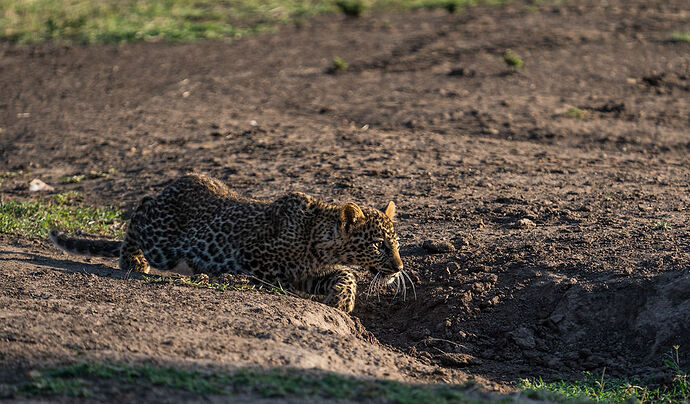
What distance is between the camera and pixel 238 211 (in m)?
9.34

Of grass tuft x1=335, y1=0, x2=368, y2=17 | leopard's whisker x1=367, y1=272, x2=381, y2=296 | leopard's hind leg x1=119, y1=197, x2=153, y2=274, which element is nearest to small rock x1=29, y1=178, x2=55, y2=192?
leopard's hind leg x1=119, y1=197, x2=153, y2=274

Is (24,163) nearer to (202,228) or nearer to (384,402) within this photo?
(202,228)

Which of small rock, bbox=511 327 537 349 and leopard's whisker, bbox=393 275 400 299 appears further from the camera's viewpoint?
leopard's whisker, bbox=393 275 400 299

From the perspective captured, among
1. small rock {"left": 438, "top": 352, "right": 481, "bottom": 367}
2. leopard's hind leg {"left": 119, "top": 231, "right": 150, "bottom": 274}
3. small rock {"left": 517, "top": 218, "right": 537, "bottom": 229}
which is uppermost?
leopard's hind leg {"left": 119, "top": 231, "right": 150, "bottom": 274}

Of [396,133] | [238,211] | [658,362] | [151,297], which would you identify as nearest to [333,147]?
[396,133]

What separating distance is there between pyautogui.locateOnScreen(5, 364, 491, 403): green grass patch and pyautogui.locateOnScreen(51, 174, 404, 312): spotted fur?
259 cm

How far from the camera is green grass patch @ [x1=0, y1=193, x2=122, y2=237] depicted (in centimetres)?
1068

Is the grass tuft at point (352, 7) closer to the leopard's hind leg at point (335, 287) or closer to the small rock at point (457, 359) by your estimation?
the leopard's hind leg at point (335, 287)

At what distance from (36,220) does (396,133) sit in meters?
5.19

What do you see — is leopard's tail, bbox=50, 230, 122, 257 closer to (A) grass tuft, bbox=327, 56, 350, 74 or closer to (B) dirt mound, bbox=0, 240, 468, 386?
(B) dirt mound, bbox=0, 240, 468, 386

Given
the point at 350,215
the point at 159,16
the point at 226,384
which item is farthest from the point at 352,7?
the point at 226,384

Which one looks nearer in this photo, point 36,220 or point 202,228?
point 202,228

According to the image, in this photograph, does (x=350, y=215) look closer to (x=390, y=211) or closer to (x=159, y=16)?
(x=390, y=211)

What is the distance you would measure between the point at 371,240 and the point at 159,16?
13.6m
